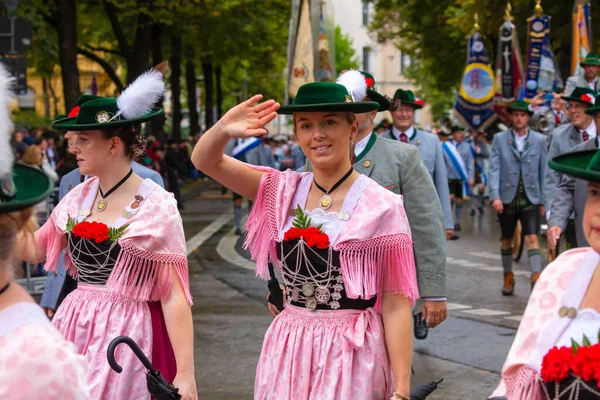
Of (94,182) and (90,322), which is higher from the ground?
(94,182)

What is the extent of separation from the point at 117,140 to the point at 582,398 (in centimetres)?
257

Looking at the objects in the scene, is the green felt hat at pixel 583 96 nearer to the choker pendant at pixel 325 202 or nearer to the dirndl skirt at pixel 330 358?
the choker pendant at pixel 325 202

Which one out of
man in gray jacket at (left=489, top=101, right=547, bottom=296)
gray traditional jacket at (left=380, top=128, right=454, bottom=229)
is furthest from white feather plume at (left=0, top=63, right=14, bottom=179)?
man in gray jacket at (left=489, top=101, right=547, bottom=296)

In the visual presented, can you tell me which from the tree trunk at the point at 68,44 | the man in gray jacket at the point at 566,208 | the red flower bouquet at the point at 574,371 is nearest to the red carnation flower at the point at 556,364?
the red flower bouquet at the point at 574,371

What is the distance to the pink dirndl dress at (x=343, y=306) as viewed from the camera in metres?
4.13

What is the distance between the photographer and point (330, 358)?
163 inches

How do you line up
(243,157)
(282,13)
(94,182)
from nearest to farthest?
(94,182)
(243,157)
(282,13)

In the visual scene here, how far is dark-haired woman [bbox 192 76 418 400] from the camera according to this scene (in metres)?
4.12

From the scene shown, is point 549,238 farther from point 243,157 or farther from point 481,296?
point 243,157

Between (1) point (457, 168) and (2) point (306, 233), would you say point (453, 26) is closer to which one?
(1) point (457, 168)

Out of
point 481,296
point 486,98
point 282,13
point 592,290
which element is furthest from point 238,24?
point 592,290

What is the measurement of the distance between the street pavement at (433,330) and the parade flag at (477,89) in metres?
10.1

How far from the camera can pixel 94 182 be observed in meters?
5.00

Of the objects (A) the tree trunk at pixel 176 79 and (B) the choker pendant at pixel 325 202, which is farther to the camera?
(A) the tree trunk at pixel 176 79
